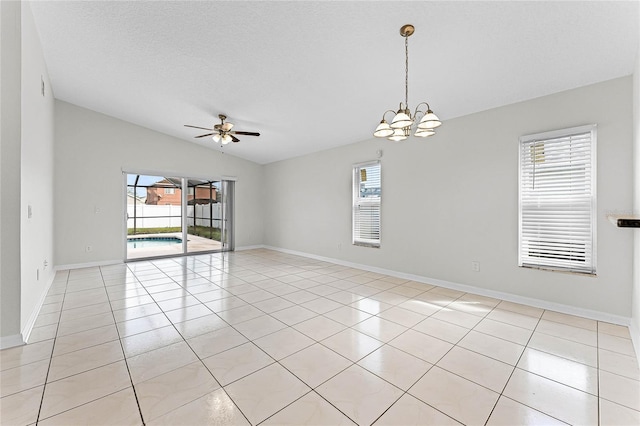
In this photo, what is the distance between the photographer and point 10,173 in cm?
229

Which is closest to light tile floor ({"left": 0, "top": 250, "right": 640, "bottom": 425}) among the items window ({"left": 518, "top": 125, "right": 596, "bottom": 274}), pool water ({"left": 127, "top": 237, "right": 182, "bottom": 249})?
window ({"left": 518, "top": 125, "right": 596, "bottom": 274})

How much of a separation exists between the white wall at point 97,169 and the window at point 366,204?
4.27 metres

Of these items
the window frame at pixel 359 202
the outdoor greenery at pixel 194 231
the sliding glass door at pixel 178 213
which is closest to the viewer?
the window frame at pixel 359 202

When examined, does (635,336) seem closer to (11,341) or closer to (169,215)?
(11,341)

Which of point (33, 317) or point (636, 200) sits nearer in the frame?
point (636, 200)

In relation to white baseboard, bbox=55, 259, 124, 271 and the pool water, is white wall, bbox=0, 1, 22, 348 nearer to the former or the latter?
white baseboard, bbox=55, 259, 124, 271

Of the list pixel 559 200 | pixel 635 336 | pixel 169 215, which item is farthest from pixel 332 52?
pixel 169 215

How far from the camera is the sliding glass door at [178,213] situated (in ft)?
21.8

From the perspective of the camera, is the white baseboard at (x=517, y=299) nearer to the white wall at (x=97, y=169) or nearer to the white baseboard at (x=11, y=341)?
the white baseboard at (x=11, y=341)

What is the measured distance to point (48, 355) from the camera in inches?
85.1

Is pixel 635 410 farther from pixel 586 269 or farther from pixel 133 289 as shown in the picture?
pixel 133 289

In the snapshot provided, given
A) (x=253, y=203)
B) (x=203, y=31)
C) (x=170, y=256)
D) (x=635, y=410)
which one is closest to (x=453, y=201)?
→ (x=635, y=410)

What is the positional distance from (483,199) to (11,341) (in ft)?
17.2

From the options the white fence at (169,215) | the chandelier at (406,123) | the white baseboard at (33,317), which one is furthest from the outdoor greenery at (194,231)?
the chandelier at (406,123)
